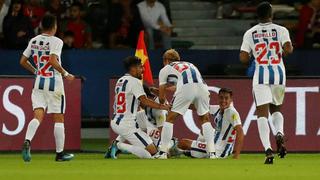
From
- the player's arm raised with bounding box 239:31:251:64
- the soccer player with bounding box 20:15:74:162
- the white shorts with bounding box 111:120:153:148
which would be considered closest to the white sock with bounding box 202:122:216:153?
the white shorts with bounding box 111:120:153:148

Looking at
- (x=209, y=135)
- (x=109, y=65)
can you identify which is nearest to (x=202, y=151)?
(x=209, y=135)

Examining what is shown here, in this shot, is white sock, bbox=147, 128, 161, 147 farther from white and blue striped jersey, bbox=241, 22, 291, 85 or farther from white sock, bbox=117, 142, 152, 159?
white and blue striped jersey, bbox=241, 22, 291, 85

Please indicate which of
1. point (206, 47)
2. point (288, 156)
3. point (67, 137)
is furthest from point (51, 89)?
point (206, 47)

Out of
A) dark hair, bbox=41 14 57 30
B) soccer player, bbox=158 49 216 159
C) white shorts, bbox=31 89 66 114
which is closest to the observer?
dark hair, bbox=41 14 57 30

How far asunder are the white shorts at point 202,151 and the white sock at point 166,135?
2.35 ft

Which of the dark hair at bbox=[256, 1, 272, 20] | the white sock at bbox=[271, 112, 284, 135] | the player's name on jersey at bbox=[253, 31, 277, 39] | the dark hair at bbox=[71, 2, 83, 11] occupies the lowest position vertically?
the white sock at bbox=[271, 112, 284, 135]

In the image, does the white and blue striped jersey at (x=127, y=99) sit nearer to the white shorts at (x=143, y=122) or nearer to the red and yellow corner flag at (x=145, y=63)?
the white shorts at (x=143, y=122)

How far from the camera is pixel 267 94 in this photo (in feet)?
51.9

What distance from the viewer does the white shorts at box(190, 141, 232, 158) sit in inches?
696

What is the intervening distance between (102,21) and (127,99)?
22.6 feet

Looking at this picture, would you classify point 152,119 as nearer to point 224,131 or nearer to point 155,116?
point 155,116

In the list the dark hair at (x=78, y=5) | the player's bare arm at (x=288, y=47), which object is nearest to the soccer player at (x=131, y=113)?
the player's bare arm at (x=288, y=47)

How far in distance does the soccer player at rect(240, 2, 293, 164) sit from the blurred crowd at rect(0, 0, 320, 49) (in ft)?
23.2

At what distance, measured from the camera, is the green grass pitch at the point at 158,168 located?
13.4 metres
